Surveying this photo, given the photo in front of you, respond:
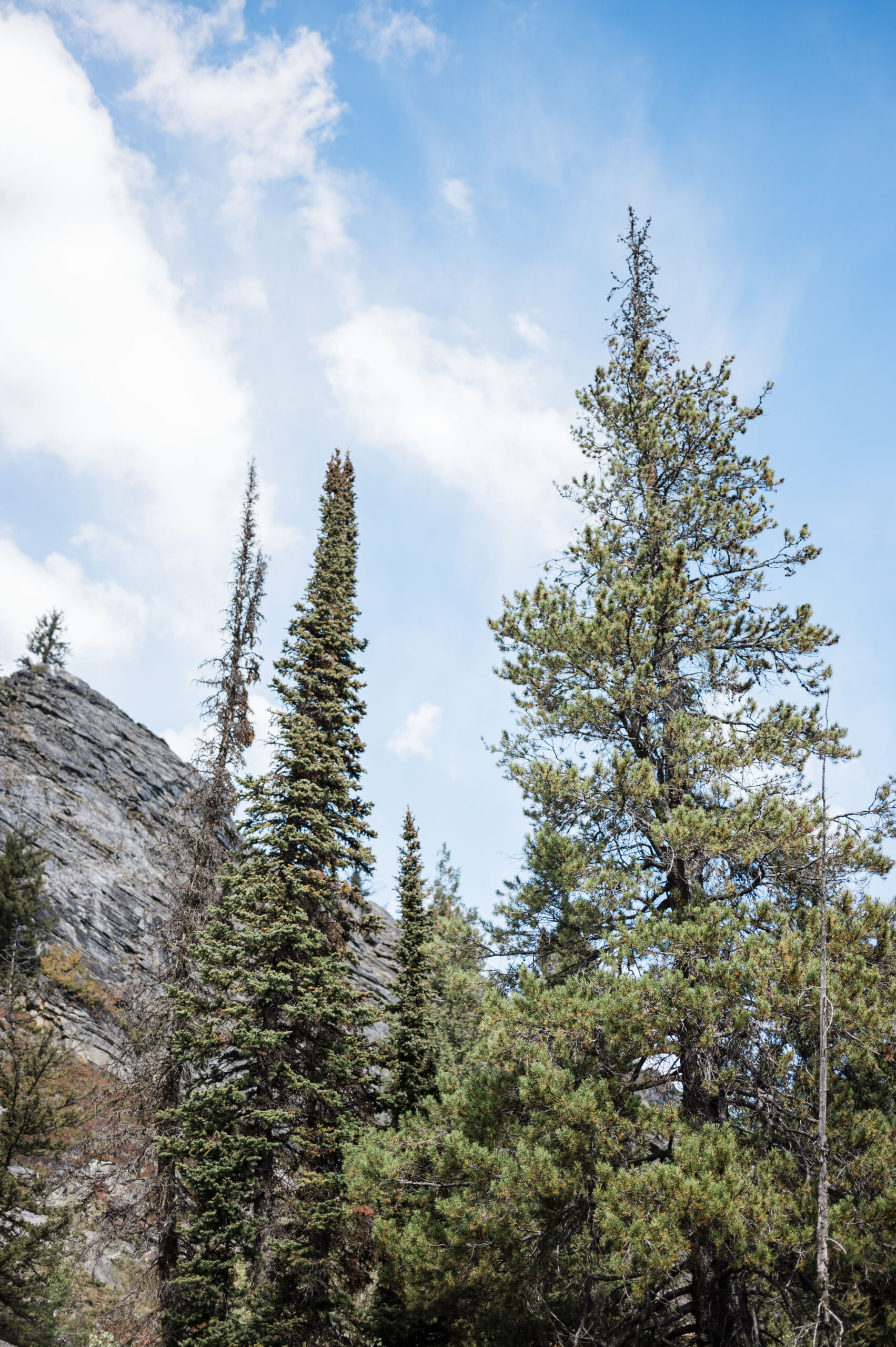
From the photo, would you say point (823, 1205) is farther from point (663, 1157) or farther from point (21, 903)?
point (21, 903)

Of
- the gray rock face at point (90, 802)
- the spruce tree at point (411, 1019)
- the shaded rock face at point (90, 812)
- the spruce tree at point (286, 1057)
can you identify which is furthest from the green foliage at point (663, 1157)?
the gray rock face at point (90, 802)

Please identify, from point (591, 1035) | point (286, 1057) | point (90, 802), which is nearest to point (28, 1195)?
point (286, 1057)

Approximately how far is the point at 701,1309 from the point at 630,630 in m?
7.56

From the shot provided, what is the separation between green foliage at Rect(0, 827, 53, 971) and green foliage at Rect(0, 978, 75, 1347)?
12993 mm

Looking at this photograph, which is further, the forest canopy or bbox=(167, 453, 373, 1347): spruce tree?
bbox=(167, 453, 373, 1347): spruce tree

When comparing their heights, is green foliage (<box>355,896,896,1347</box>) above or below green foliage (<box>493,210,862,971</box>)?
below

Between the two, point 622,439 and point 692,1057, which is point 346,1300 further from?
point 622,439

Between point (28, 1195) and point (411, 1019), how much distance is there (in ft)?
27.4

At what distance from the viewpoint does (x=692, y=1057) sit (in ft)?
27.8

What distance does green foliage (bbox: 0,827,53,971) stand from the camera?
76.2 feet

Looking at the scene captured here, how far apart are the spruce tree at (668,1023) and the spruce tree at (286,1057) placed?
11.1 ft

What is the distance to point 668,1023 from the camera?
7980 mm

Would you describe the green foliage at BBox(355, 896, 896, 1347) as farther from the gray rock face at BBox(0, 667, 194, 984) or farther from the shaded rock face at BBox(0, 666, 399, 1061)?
the gray rock face at BBox(0, 667, 194, 984)

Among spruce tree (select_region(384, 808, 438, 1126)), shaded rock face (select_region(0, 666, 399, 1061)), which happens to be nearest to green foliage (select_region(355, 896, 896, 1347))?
spruce tree (select_region(384, 808, 438, 1126))
